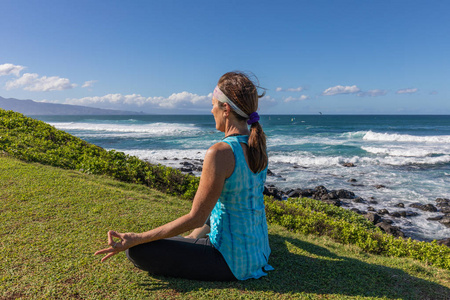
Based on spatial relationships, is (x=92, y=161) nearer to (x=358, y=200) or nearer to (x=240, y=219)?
(x=240, y=219)

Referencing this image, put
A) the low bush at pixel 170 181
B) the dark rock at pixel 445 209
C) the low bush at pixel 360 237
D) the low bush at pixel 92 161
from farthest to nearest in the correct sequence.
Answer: the dark rock at pixel 445 209
the low bush at pixel 92 161
the low bush at pixel 170 181
the low bush at pixel 360 237

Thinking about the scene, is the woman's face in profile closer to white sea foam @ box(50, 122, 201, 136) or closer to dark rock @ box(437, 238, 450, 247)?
dark rock @ box(437, 238, 450, 247)

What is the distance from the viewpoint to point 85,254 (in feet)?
11.4

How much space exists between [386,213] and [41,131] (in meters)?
12.0

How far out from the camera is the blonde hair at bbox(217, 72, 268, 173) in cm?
268

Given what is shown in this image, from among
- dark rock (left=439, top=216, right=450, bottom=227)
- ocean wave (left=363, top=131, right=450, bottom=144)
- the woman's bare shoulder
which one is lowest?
dark rock (left=439, top=216, right=450, bottom=227)

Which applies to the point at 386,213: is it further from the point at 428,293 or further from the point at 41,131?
the point at 41,131

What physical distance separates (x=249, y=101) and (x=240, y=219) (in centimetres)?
101

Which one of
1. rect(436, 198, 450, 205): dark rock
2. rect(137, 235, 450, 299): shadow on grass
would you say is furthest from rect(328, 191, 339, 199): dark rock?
rect(137, 235, 450, 299): shadow on grass

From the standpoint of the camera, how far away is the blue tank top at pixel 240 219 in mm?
2676

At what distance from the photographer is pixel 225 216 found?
2.80 m

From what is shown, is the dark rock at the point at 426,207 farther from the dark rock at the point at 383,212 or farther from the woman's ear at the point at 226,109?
the woman's ear at the point at 226,109

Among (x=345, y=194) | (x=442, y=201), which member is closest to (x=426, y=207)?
(x=442, y=201)

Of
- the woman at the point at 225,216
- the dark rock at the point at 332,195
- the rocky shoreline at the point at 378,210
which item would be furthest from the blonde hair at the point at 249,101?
the dark rock at the point at 332,195
